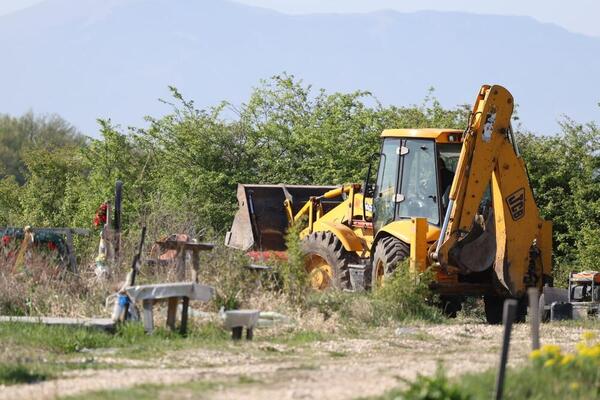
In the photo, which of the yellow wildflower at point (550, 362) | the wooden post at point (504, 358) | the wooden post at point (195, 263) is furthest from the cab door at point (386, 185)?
the wooden post at point (504, 358)

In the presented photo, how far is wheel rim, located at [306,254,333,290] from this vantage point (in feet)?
74.2

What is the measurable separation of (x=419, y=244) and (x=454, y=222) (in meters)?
0.64

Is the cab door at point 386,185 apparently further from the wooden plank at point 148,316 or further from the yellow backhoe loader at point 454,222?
the wooden plank at point 148,316

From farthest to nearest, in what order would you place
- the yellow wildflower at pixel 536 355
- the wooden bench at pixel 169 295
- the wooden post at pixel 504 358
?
1. the wooden bench at pixel 169 295
2. the yellow wildflower at pixel 536 355
3. the wooden post at pixel 504 358

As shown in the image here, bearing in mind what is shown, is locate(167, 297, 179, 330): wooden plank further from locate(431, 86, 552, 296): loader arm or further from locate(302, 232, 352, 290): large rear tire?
locate(302, 232, 352, 290): large rear tire

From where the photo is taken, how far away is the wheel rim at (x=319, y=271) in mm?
22625

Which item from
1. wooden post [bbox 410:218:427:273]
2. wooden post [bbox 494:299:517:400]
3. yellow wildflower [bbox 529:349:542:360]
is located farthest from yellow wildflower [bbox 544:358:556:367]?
wooden post [bbox 410:218:427:273]

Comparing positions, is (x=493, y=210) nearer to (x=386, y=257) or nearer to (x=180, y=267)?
(x=386, y=257)

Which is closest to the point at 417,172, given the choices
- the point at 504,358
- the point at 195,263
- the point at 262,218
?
the point at 195,263

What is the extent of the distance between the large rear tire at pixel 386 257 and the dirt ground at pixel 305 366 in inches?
104

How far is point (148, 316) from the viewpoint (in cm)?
1608

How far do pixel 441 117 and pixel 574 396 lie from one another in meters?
26.5

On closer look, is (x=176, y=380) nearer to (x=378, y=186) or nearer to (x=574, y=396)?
(x=574, y=396)

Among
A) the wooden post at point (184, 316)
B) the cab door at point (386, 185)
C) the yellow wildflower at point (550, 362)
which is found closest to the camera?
the yellow wildflower at point (550, 362)
